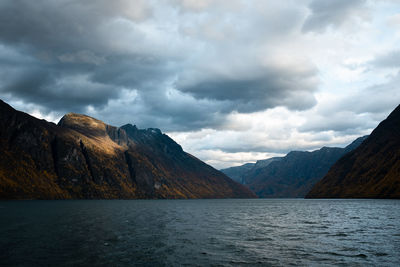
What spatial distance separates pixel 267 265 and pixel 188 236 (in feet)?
77.3

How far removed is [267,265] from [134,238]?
25407 millimetres

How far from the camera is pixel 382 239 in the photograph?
4778cm

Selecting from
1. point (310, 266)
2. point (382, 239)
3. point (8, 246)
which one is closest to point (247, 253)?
point (310, 266)

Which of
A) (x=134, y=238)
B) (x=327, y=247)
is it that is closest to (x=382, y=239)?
(x=327, y=247)

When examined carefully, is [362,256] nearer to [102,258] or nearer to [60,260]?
[102,258]

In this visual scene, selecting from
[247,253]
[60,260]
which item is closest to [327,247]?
[247,253]

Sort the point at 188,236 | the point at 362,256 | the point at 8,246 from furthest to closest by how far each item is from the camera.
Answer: the point at 188,236 < the point at 8,246 < the point at 362,256

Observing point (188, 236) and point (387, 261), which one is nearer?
point (387, 261)

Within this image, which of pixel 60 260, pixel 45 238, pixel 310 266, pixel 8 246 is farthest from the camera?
pixel 45 238

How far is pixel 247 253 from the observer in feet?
123

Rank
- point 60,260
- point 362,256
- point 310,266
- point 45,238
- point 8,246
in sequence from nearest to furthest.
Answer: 1. point 310,266
2. point 60,260
3. point 362,256
4. point 8,246
5. point 45,238

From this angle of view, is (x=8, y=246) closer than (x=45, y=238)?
Yes

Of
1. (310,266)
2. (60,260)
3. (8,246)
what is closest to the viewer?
(310,266)

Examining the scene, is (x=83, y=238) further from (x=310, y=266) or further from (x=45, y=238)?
(x=310, y=266)
